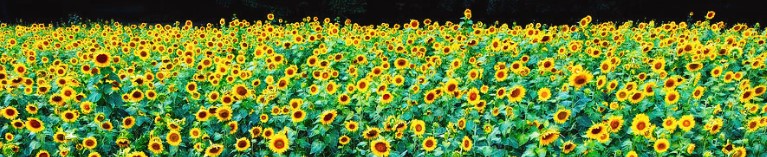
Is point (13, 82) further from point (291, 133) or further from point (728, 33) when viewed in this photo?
point (728, 33)

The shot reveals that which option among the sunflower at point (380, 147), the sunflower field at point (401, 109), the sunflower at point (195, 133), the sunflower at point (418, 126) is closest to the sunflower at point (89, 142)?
the sunflower field at point (401, 109)

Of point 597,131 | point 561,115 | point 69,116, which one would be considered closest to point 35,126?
point 69,116

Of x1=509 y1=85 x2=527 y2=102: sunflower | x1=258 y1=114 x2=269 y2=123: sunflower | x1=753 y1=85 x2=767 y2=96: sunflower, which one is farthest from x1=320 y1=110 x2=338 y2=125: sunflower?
x1=753 y1=85 x2=767 y2=96: sunflower

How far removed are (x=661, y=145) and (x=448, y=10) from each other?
14389 mm

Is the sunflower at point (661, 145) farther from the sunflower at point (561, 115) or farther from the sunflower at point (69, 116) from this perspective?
the sunflower at point (69, 116)

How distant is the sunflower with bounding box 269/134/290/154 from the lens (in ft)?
11.0

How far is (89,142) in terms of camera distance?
3457 mm

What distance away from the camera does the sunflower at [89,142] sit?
343cm

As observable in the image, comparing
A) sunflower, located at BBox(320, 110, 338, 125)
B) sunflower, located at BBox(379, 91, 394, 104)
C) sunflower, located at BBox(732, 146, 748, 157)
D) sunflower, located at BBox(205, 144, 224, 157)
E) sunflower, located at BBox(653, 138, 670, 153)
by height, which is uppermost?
sunflower, located at BBox(379, 91, 394, 104)

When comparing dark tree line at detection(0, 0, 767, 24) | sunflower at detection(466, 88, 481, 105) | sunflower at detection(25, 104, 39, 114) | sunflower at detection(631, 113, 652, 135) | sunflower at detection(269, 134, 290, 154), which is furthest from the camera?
dark tree line at detection(0, 0, 767, 24)

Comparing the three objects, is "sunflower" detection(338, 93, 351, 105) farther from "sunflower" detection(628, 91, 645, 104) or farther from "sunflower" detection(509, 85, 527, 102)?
"sunflower" detection(628, 91, 645, 104)

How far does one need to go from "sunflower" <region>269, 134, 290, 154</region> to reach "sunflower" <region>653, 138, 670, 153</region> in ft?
5.88

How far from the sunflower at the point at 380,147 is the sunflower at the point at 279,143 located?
1.48ft

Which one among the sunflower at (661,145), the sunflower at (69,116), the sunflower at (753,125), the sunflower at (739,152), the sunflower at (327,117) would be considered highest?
the sunflower at (69,116)
